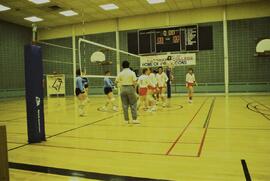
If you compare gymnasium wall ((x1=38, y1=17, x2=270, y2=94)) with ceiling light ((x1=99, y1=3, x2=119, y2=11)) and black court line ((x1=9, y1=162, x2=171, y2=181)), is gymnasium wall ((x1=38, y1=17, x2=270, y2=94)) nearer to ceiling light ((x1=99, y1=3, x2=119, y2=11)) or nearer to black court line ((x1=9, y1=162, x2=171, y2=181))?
ceiling light ((x1=99, y1=3, x2=119, y2=11))

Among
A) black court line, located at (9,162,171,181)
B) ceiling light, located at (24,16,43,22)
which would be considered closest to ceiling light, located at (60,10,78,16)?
ceiling light, located at (24,16,43,22)

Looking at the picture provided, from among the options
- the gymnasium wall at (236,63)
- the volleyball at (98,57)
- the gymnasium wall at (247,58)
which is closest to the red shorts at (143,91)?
the gymnasium wall at (236,63)

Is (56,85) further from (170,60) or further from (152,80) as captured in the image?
(152,80)

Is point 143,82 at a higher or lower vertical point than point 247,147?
higher

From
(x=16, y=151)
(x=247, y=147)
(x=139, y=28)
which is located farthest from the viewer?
(x=139, y=28)

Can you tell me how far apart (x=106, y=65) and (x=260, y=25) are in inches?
412

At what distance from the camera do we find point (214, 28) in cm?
1683

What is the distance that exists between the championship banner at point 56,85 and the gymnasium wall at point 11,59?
2139 millimetres

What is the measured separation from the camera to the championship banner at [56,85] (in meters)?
18.9

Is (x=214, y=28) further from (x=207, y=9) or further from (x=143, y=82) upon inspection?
(x=143, y=82)

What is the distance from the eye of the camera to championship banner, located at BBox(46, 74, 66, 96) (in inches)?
744

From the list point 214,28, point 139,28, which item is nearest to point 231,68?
point 214,28

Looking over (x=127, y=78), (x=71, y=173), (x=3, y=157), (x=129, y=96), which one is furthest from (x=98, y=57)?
(x=3, y=157)

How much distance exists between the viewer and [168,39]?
17484 mm
